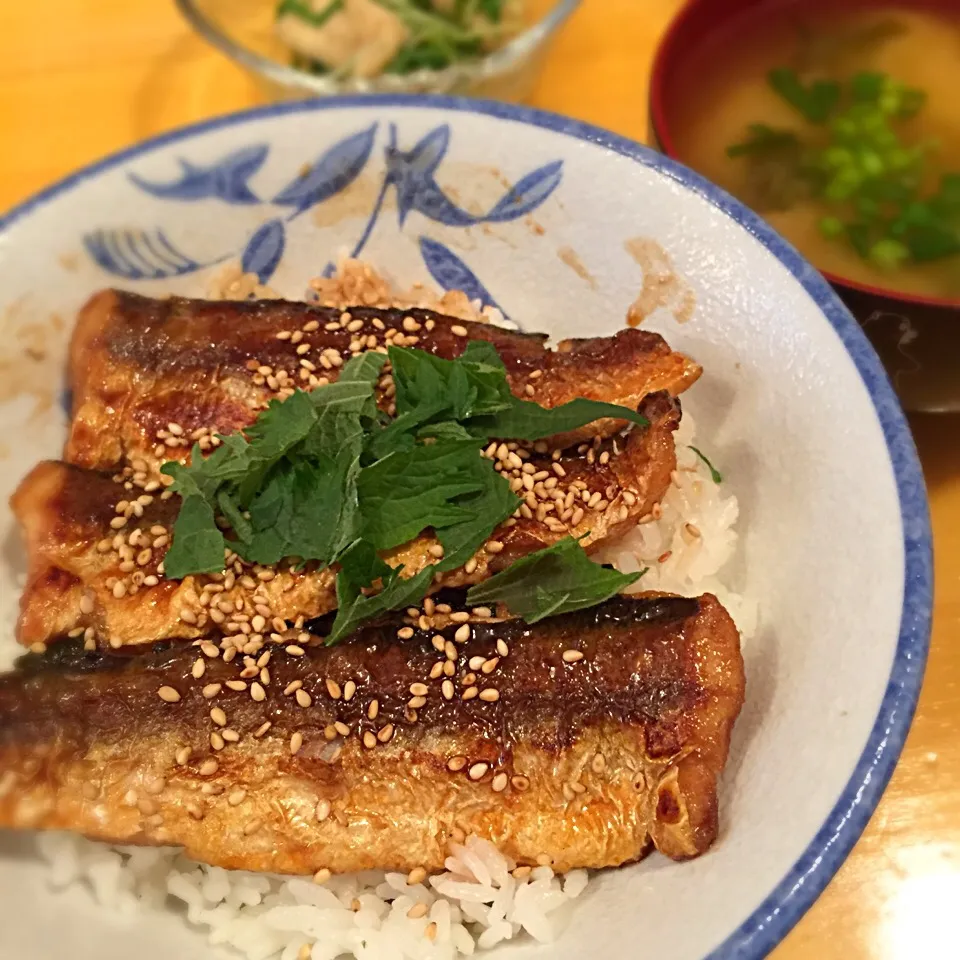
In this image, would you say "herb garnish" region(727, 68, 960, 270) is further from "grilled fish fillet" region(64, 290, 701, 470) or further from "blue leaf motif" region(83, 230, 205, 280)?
"blue leaf motif" region(83, 230, 205, 280)

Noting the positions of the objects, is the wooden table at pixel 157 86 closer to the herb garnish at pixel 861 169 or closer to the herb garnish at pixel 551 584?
the herb garnish at pixel 861 169

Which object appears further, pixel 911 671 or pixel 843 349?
pixel 843 349

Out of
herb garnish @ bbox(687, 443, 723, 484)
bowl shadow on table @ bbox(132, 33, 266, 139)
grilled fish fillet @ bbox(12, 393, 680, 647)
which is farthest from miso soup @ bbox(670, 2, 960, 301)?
bowl shadow on table @ bbox(132, 33, 266, 139)

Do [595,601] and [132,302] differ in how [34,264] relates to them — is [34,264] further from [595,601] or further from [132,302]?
[595,601]

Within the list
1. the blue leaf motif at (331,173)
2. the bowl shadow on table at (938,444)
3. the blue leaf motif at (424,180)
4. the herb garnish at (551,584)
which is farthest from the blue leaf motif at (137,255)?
the bowl shadow on table at (938,444)

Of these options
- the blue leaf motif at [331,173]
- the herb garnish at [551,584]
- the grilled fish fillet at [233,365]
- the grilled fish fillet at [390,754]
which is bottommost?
the grilled fish fillet at [390,754]

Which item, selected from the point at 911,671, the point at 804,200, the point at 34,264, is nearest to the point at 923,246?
the point at 804,200

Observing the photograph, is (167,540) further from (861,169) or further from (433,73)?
(861,169)

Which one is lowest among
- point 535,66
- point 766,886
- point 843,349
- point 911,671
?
point 766,886
